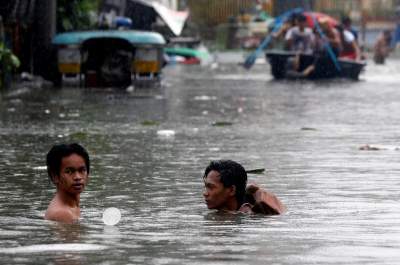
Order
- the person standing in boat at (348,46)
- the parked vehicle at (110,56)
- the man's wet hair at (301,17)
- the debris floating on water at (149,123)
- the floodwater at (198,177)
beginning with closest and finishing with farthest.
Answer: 1. the floodwater at (198,177)
2. the debris floating on water at (149,123)
3. the parked vehicle at (110,56)
4. the man's wet hair at (301,17)
5. the person standing in boat at (348,46)

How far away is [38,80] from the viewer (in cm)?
3434

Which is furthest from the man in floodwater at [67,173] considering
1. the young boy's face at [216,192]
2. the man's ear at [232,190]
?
the man's ear at [232,190]

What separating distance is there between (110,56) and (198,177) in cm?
1914

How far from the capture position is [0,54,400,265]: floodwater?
8781 mm

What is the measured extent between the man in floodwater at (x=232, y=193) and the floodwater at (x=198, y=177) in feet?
0.32

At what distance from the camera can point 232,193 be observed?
1082 centimetres

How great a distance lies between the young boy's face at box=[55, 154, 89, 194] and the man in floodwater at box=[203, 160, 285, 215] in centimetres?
102

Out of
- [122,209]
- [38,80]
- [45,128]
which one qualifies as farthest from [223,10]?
[122,209]

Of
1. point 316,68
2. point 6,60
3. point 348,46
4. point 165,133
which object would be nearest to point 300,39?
point 316,68

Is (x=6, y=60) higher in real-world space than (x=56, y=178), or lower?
lower

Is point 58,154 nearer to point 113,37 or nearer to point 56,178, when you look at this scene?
point 56,178

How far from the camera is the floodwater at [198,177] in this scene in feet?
28.8

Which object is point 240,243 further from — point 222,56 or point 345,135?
point 222,56

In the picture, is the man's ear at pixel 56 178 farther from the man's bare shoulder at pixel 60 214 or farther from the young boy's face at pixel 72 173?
the man's bare shoulder at pixel 60 214
